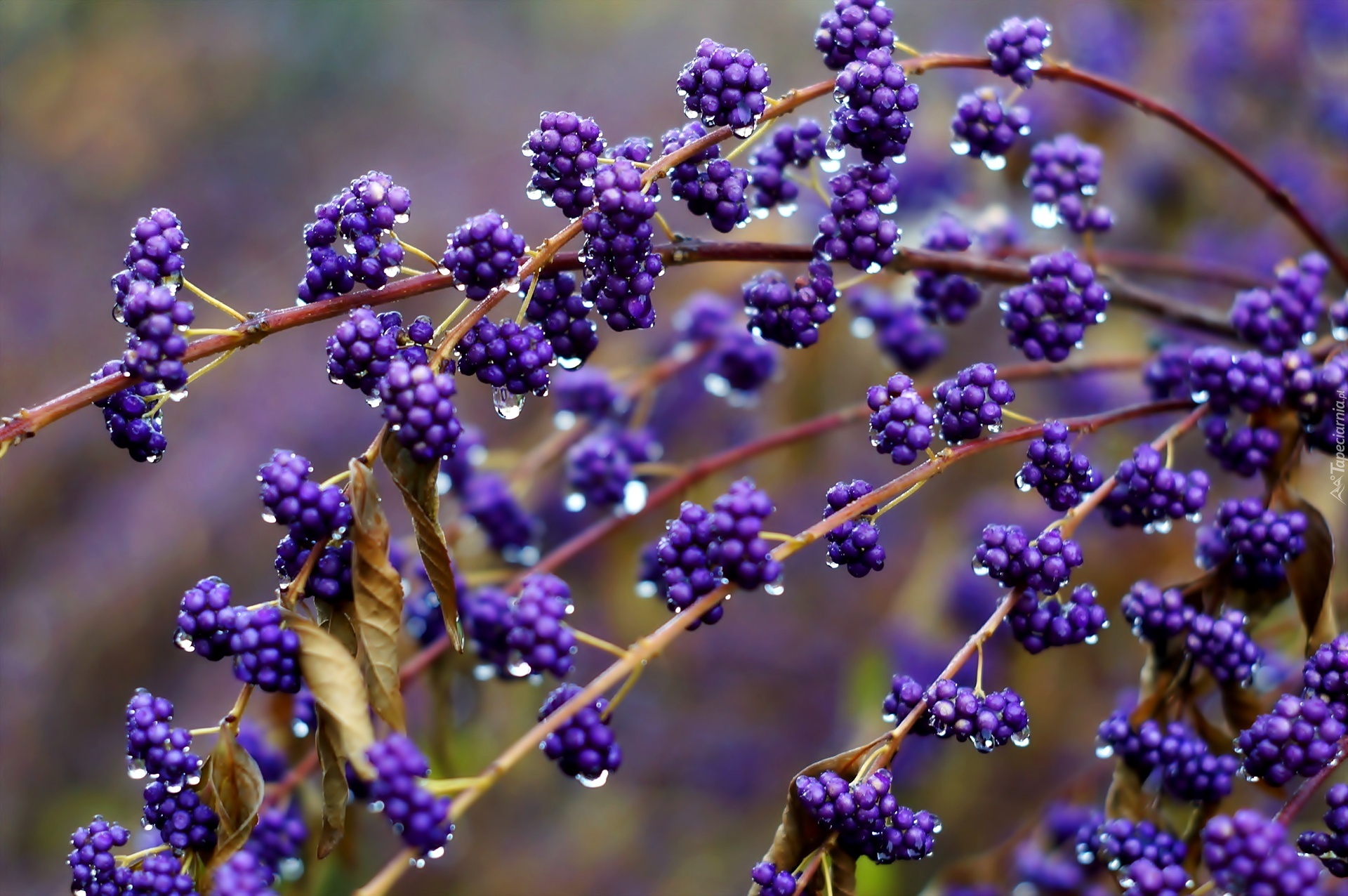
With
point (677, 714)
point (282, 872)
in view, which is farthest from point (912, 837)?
point (677, 714)

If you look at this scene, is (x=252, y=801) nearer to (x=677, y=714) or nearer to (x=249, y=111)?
(x=677, y=714)

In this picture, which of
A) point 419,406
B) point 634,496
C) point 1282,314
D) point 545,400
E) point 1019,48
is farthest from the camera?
point 545,400

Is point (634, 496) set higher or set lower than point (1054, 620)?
higher

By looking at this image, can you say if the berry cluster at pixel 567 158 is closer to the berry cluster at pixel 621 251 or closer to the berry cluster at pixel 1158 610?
the berry cluster at pixel 621 251

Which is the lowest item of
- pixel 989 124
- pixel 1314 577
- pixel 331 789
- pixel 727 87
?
pixel 331 789

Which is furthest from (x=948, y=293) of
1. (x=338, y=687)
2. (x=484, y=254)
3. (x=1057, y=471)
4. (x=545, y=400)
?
(x=545, y=400)

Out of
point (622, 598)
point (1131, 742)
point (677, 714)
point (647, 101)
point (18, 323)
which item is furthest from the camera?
point (647, 101)

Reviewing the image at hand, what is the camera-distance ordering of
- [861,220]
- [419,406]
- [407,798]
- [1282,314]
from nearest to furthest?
[407,798], [419,406], [861,220], [1282,314]

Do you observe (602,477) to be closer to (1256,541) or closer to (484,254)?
(484,254)
